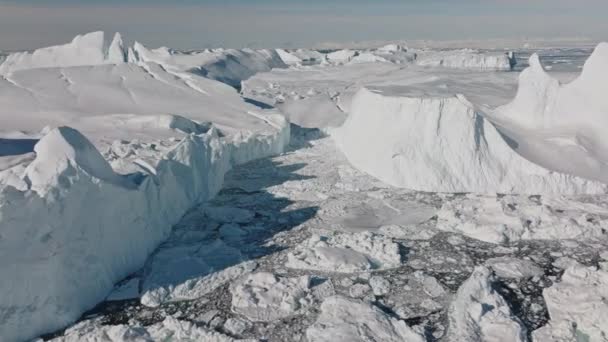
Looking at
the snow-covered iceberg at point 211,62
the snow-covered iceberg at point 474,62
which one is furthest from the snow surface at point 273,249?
the snow-covered iceberg at point 474,62

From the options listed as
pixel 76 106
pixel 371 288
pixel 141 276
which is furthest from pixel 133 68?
pixel 371 288

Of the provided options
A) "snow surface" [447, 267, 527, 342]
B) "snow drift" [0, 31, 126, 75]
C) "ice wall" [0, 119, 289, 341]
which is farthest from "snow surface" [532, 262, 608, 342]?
"snow drift" [0, 31, 126, 75]

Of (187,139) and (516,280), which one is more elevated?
(187,139)

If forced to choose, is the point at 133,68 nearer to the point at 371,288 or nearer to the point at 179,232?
the point at 179,232

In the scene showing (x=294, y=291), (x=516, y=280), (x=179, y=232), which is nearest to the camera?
(x=294, y=291)

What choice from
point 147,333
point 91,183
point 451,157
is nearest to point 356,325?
point 147,333

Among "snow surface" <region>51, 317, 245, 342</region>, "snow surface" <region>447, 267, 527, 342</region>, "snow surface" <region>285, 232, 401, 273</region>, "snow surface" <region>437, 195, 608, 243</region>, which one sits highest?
"snow surface" <region>437, 195, 608, 243</region>

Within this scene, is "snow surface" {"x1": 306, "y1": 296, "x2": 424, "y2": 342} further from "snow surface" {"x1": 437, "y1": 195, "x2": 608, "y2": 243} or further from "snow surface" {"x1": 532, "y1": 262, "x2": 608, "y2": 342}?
"snow surface" {"x1": 437, "y1": 195, "x2": 608, "y2": 243}
